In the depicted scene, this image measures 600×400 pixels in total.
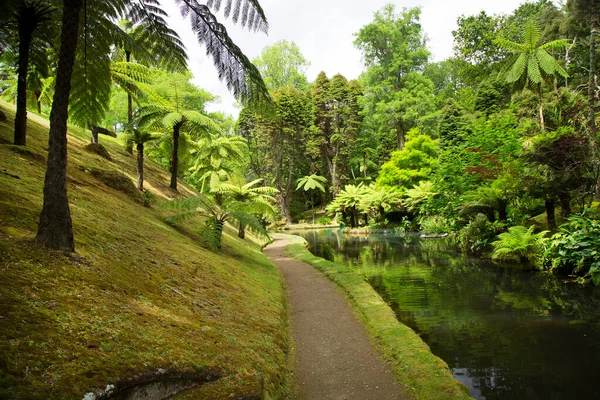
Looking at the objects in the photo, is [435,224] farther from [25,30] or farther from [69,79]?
[69,79]

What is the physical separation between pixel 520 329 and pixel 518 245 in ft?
17.8

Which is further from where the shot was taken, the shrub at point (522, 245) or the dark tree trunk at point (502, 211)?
the dark tree trunk at point (502, 211)

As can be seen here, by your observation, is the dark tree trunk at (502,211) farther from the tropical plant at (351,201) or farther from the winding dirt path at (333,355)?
the tropical plant at (351,201)

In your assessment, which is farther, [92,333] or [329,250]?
[329,250]

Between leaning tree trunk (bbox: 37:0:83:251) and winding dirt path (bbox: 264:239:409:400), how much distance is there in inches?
123

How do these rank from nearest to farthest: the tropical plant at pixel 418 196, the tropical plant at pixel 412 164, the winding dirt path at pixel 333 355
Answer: the winding dirt path at pixel 333 355, the tropical plant at pixel 418 196, the tropical plant at pixel 412 164

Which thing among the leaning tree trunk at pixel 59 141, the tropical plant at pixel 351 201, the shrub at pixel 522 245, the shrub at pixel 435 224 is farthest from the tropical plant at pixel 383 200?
the leaning tree trunk at pixel 59 141

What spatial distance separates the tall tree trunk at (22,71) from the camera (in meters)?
6.07

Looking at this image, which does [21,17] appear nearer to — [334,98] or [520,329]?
[520,329]

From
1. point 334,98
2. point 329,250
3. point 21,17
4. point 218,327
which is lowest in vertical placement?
point 329,250

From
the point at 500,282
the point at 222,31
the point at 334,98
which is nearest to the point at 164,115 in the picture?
the point at 222,31

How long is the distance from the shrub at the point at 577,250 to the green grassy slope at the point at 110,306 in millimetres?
7161

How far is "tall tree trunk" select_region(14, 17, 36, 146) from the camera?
19.9 feet

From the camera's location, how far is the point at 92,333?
2.72 meters
